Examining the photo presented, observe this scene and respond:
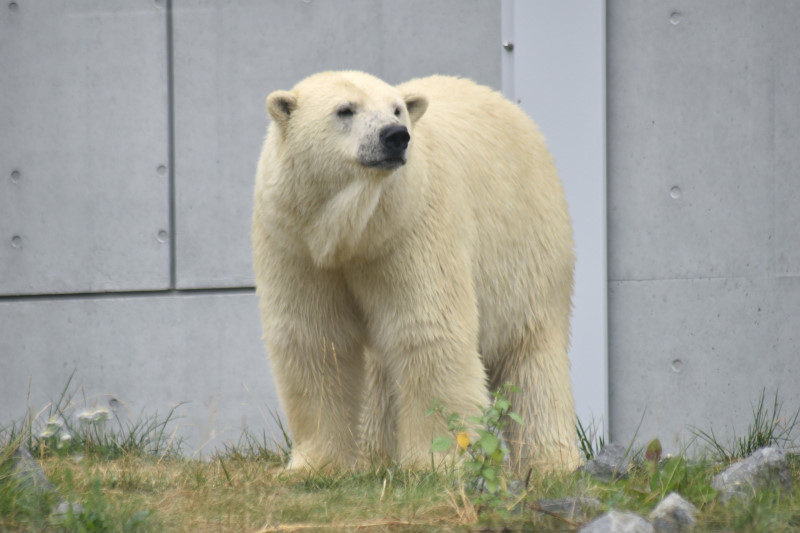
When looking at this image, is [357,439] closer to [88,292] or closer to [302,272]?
[302,272]

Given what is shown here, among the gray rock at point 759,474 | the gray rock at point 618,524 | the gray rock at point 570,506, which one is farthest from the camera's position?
the gray rock at point 759,474

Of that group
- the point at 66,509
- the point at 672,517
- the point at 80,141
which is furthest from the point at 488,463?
the point at 80,141

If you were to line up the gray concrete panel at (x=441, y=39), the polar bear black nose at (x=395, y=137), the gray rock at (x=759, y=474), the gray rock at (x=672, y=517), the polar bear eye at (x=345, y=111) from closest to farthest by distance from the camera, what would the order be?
the gray rock at (x=672, y=517), the gray rock at (x=759, y=474), the polar bear black nose at (x=395, y=137), the polar bear eye at (x=345, y=111), the gray concrete panel at (x=441, y=39)

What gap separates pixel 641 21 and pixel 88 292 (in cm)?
368

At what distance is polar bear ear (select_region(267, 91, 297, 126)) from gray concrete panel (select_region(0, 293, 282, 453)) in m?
2.25

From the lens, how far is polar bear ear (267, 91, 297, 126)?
3729 millimetres

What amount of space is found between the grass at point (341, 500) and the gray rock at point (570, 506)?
14 millimetres

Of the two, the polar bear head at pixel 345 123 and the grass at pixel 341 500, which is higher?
the polar bear head at pixel 345 123

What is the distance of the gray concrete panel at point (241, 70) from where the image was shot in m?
5.84

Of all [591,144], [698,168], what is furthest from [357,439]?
[698,168]

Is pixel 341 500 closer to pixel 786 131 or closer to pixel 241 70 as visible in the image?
pixel 241 70

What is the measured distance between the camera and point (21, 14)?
600 centimetres

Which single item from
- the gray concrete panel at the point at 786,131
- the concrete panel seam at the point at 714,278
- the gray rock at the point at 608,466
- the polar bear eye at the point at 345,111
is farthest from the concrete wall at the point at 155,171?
the gray rock at the point at 608,466

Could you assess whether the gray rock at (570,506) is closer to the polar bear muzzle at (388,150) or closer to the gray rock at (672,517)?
the gray rock at (672,517)
